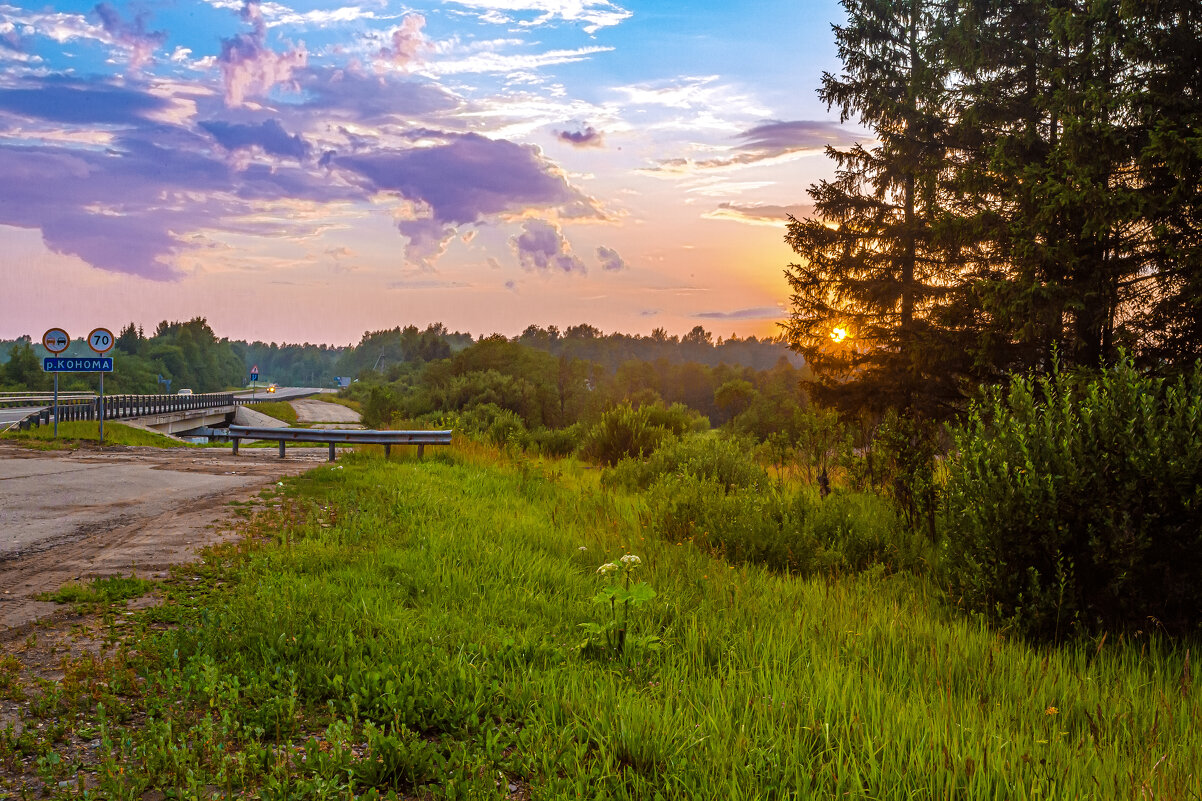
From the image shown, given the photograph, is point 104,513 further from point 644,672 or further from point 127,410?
point 127,410

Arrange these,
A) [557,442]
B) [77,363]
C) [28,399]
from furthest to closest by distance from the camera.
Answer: [28,399] → [557,442] → [77,363]

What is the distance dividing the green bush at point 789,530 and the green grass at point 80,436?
18.5m

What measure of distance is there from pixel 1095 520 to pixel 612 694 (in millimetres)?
3997

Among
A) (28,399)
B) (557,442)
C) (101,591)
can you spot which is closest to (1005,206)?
(557,442)

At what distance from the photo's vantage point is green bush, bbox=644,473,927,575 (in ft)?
24.8

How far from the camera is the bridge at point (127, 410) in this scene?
3197cm

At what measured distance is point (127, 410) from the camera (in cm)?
5097

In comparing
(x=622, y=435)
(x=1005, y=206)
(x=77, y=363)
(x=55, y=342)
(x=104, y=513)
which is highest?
(x=1005, y=206)

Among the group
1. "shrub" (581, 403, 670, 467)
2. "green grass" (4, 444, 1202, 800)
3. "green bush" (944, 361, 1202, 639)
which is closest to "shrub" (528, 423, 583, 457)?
"shrub" (581, 403, 670, 467)

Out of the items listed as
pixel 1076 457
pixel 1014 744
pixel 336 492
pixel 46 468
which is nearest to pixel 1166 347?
pixel 1076 457

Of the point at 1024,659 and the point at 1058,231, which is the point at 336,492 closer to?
the point at 1024,659

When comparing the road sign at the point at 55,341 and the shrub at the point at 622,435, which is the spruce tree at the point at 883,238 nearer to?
the shrub at the point at 622,435

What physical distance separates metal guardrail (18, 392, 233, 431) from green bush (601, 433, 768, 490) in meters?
23.7

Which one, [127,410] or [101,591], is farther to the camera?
[127,410]
